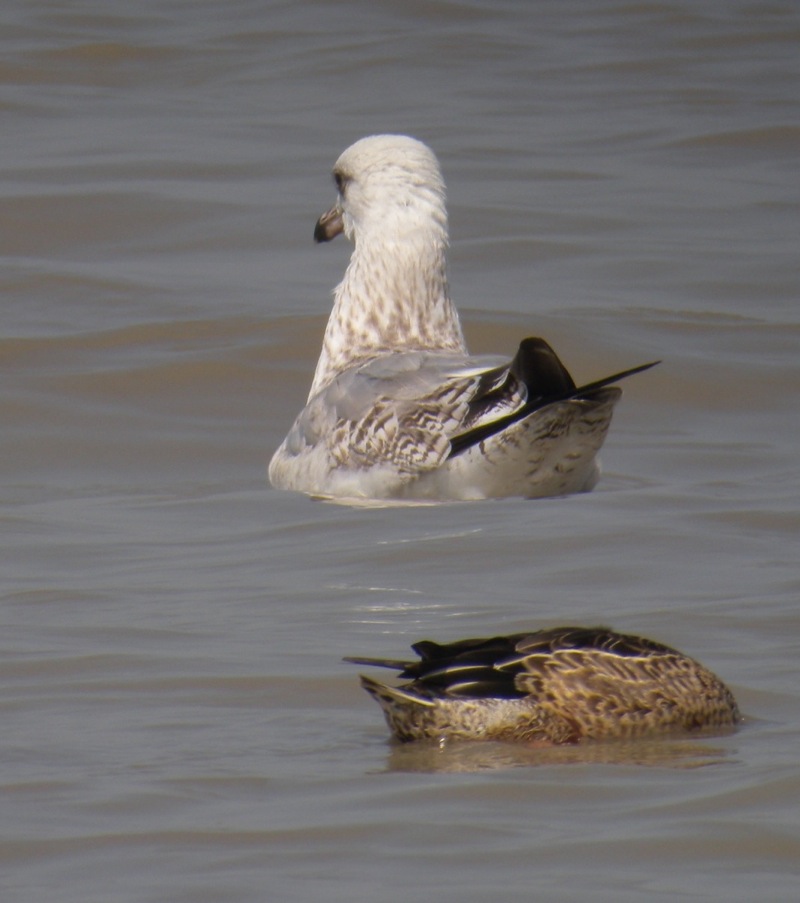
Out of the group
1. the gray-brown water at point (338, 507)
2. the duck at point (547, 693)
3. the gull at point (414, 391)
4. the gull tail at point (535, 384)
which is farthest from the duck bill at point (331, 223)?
the duck at point (547, 693)

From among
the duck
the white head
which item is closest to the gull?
the white head

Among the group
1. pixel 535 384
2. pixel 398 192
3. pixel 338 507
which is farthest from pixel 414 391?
pixel 398 192

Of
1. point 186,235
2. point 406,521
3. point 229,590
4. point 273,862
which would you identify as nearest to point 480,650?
point 273,862

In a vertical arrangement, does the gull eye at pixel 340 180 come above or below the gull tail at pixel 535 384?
above

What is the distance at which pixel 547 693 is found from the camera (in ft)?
18.7

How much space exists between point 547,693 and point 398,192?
5.20m

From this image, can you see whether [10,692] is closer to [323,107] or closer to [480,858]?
[480,858]

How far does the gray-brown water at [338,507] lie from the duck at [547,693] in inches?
4.1

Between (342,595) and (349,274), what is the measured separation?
3.54 meters

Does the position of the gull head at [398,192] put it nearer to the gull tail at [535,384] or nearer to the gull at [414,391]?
the gull at [414,391]

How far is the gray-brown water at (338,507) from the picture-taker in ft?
16.0

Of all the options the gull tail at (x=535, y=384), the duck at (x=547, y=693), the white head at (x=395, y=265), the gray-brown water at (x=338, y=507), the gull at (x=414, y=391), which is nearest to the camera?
the gray-brown water at (x=338, y=507)

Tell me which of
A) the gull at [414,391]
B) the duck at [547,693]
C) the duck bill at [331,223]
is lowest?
the duck at [547,693]

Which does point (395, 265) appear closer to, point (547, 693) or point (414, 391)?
point (414, 391)
